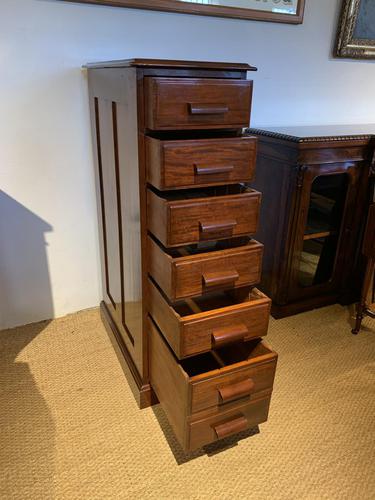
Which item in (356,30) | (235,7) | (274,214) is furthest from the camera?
(356,30)

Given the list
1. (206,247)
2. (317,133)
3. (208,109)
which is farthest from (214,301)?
(317,133)

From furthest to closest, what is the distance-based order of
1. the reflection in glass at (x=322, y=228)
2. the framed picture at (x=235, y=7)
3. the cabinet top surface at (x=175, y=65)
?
the reflection in glass at (x=322, y=228) < the framed picture at (x=235, y=7) < the cabinet top surface at (x=175, y=65)

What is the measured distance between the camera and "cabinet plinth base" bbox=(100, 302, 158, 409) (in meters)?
1.22

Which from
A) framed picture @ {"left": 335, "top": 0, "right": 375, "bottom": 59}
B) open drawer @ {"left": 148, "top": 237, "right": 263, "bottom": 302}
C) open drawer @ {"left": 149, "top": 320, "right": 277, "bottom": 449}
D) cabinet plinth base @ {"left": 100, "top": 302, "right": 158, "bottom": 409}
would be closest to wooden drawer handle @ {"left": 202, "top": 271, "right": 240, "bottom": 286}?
open drawer @ {"left": 148, "top": 237, "right": 263, "bottom": 302}

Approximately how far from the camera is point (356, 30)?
5.70ft

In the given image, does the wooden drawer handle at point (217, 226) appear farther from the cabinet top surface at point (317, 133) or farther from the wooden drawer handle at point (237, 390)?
the cabinet top surface at point (317, 133)

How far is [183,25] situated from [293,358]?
1299 millimetres

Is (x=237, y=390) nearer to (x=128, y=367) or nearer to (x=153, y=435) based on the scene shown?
(x=153, y=435)

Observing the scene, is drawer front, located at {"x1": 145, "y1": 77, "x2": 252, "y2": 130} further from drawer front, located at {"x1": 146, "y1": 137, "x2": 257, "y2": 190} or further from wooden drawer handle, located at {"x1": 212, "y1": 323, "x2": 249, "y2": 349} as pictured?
wooden drawer handle, located at {"x1": 212, "y1": 323, "x2": 249, "y2": 349}

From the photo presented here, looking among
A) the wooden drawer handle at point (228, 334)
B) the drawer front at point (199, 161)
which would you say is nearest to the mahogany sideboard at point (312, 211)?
the drawer front at point (199, 161)

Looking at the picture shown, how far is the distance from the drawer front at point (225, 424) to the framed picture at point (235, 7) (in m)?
1.31

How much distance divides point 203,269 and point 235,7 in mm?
1102

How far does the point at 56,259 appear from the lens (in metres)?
1.56

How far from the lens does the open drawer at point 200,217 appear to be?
Answer: 2.96 feet
